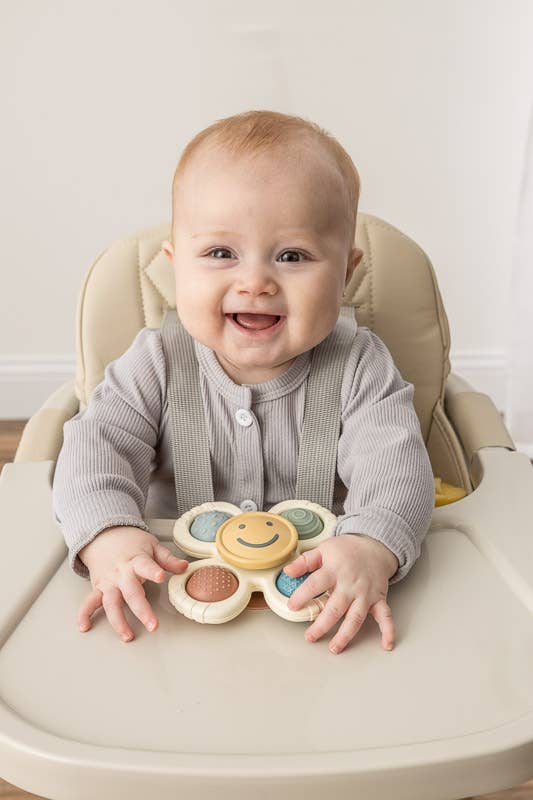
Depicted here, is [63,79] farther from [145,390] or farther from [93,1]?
[145,390]

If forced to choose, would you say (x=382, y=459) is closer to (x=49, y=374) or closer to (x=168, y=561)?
(x=168, y=561)

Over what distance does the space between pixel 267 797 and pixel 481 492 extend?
44 centimetres

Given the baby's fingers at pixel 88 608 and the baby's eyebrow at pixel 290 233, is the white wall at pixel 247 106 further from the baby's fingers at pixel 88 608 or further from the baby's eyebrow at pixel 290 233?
the baby's fingers at pixel 88 608

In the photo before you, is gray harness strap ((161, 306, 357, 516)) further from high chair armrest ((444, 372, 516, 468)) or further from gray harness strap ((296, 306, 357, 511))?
high chair armrest ((444, 372, 516, 468))

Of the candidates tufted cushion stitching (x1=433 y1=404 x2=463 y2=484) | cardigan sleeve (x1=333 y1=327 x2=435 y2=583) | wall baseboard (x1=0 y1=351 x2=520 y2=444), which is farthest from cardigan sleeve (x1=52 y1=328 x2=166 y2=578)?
wall baseboard (x1=0 y1=351 x2=520 y2=444)

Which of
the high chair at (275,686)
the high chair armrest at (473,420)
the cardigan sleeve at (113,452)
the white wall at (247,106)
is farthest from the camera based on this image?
the white wall at (247,106)

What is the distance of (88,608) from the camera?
67 centimetres

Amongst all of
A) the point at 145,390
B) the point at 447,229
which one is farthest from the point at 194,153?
the point at 447,229

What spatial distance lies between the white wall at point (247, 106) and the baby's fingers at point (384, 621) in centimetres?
138

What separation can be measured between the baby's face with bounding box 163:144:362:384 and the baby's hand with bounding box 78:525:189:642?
233mm

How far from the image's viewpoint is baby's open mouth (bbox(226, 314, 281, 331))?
2.70ft

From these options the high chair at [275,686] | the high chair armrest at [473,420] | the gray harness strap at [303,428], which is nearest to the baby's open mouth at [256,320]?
the gray harness strap at [303,428]

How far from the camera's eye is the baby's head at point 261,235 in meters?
0.78

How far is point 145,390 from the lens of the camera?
89 centimetres
